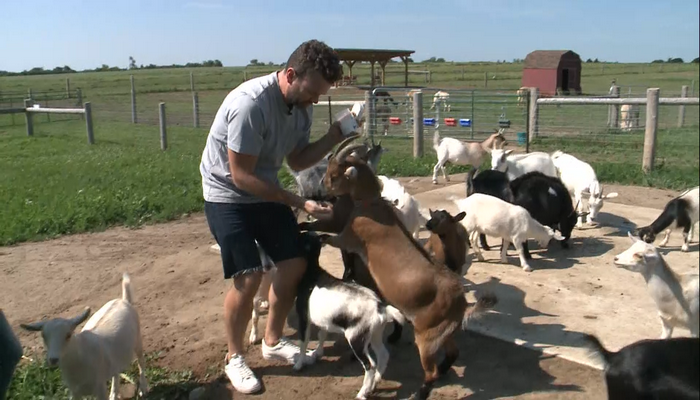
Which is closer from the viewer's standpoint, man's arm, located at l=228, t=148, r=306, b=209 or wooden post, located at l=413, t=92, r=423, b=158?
man's arm, located at l=228, t=148, r=306, b=209

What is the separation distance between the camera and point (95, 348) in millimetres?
3646

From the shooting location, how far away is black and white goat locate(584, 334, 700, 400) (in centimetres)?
249

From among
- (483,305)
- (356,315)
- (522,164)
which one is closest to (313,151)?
(356,315)

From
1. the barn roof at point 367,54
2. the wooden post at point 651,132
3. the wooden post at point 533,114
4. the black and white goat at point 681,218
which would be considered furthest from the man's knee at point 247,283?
the barn roof at point 367,54

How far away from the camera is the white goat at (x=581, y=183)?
7441mm

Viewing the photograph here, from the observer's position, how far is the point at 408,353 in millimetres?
4566

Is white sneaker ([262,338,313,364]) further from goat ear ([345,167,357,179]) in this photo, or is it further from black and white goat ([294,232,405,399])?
goat ear ([345,167,357,179])

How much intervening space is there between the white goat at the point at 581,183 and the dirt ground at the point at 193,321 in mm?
3309

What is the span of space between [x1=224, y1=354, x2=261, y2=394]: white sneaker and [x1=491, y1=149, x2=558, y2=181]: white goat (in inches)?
211

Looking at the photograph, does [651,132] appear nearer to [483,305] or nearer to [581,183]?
[581,183]

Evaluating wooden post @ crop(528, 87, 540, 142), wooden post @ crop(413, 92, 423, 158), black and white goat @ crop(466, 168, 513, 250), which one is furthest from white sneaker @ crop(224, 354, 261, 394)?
wooden post @ crop(528, 87, 540, 142)

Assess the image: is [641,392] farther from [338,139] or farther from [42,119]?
[42,119]

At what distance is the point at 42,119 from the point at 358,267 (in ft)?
81.1

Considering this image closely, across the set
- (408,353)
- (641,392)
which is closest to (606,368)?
(641,392)
